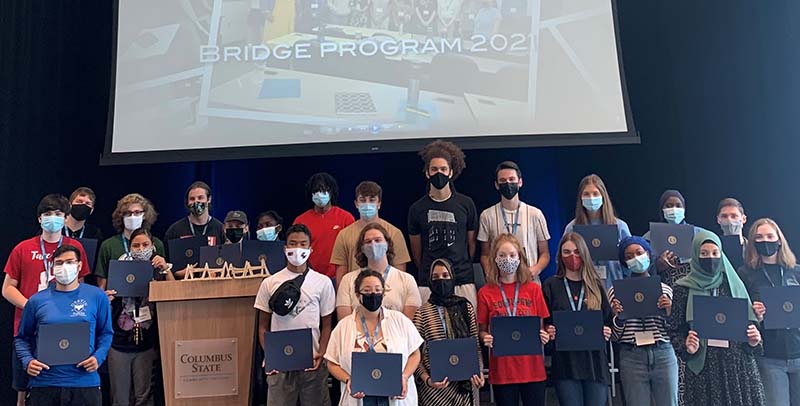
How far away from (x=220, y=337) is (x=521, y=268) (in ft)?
5.97

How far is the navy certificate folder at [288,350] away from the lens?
146 inches

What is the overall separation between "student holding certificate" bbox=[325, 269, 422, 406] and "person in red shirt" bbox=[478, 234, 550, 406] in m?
0.50

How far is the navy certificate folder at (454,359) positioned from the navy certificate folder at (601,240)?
3.86 feet

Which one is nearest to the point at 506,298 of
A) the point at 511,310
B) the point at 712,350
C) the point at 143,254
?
the point at 511,310

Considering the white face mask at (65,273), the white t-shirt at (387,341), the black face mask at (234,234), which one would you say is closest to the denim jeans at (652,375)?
the white t-shirt at (387,341)

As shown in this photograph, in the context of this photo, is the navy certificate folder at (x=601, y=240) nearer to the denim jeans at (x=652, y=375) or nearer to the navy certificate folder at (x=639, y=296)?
the navy certificate folder at (x=639, y=296)

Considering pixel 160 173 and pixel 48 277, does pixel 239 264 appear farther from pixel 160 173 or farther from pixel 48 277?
pixel 160 173

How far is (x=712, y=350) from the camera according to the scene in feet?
12.9

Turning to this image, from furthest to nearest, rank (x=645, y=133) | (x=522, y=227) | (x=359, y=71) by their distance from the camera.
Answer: (x=645, y=133), (x=359, y=71), (x=522, y=227)

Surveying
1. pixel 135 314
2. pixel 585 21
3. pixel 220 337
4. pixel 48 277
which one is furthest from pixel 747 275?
pixel 48 277

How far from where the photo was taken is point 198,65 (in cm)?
609

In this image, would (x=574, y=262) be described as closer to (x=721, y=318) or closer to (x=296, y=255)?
(x=721, y=318)

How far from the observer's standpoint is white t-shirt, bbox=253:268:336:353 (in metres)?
3.97

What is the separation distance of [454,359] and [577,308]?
0.89 metres
